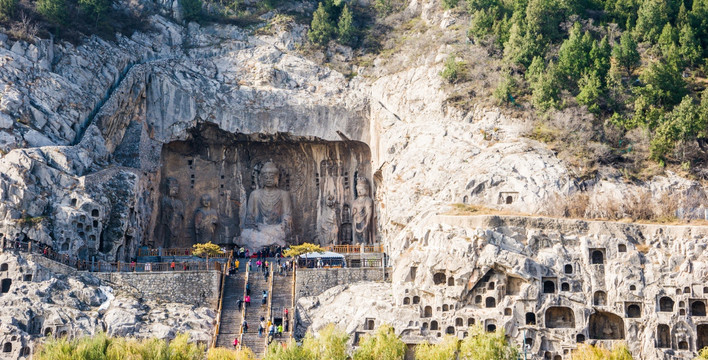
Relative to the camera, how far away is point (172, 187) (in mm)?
71500

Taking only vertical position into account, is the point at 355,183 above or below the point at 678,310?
above

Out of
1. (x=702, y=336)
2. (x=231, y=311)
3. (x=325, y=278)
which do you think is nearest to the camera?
(x=702, y=336)

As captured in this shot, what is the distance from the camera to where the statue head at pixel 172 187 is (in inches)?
2810

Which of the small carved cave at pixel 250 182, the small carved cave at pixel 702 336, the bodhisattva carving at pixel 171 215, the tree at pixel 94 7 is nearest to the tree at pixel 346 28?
the small carved cave at pixel 250 182

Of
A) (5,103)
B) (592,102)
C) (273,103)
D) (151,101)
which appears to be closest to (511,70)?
(592,102)

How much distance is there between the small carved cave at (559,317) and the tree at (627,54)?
21.6 m

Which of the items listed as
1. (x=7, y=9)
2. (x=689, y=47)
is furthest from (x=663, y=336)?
(x=7, y=9)

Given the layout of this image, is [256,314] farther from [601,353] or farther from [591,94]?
[591,94]

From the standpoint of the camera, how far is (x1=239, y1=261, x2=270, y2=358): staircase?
176 ft

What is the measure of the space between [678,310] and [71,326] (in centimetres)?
3371

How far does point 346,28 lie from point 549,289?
31384 millimetres

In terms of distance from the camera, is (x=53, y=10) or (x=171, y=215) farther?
(x=171, y=215)

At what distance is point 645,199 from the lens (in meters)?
57.8

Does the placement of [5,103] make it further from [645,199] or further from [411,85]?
[645,199]
